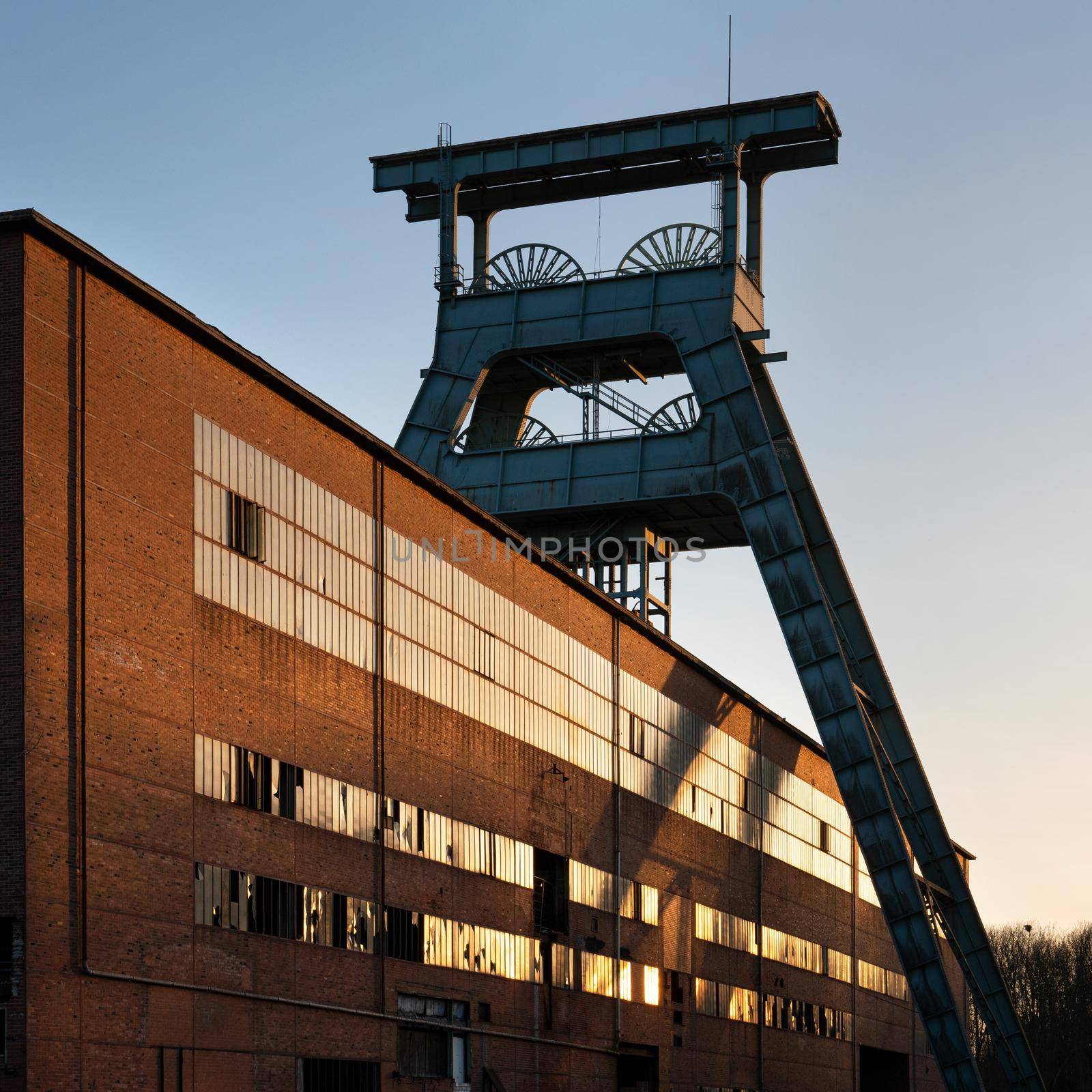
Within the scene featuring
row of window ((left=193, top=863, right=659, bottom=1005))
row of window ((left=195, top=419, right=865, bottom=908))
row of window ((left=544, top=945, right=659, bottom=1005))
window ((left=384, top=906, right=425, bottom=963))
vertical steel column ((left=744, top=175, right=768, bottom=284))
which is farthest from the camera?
vertical steel column ((left=744, top=175, right=768, bottom=284))

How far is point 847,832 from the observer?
60344 mm

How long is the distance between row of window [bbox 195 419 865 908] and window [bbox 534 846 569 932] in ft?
7.78

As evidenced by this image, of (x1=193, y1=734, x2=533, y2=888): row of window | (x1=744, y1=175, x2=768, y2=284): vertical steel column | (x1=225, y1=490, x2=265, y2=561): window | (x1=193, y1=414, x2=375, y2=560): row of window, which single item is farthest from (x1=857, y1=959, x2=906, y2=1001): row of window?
(x1=225, y1=490, x2=265, y2=561): window

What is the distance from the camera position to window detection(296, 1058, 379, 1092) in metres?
26.9

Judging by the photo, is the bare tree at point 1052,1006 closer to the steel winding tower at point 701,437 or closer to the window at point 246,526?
the steel winding tower at point 701,437

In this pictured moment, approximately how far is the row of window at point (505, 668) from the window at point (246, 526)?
0.61 feet

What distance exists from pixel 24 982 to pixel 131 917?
215 cm

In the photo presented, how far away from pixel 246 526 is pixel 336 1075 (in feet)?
28.8

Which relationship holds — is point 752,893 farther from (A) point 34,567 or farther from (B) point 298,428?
(A) point 34,567

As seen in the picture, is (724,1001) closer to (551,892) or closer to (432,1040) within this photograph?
(551,892)

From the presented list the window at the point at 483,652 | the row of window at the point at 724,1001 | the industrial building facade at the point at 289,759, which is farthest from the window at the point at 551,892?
the row of window at the point at 724,1001

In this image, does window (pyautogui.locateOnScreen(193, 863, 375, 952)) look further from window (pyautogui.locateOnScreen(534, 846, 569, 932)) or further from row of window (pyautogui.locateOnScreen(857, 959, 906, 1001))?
row of window (pyautogui.locateOnScreen(857, 959, 906, 1001))

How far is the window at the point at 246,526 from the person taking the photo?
26312 mm

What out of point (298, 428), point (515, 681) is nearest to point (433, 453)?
point (515, 681)
